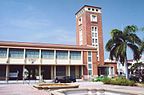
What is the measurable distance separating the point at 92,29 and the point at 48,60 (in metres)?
19.2

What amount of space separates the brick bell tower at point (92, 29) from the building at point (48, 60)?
0.29 m

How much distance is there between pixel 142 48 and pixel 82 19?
35.1m

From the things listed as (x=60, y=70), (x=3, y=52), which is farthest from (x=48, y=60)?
(x=3, y=52)

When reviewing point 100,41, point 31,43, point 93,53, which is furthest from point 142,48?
point 100,41

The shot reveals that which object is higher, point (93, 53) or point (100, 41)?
point (100, 41)

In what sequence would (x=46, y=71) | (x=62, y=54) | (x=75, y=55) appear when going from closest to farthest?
(x=62, y=54), (x=46, y=71), (x=75, y=55)

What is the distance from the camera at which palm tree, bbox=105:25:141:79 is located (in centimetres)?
3262

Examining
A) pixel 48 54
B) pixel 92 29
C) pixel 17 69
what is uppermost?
pixel 92 29

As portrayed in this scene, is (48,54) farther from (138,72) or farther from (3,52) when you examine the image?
(138,72)

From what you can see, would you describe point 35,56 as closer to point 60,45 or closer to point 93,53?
point 60,45

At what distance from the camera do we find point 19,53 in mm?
47281

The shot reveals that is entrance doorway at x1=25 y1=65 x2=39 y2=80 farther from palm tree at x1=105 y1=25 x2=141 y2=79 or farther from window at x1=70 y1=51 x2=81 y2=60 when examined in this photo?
palm tree at x1=105 y1=25 x2=141 y2=79

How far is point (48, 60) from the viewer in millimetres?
49625

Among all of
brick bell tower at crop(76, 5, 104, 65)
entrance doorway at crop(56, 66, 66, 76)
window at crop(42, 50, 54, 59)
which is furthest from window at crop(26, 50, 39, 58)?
brick bell tower at crop(76, 5, 104, 65)
